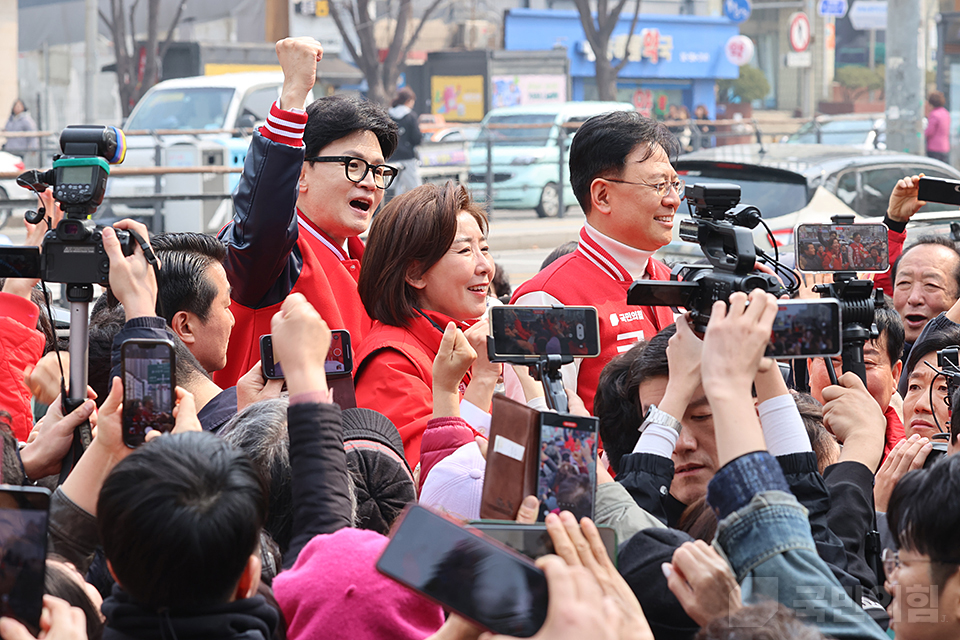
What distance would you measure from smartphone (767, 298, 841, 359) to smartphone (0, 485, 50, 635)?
1.33m

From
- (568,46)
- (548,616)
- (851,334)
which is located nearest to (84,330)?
(548,616)

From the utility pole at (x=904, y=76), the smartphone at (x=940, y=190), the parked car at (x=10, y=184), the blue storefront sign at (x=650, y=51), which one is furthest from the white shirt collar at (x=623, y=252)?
the blue storefront sign at (x=650, y=51)

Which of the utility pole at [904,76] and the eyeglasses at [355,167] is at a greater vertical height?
the utility pole at [904,76]

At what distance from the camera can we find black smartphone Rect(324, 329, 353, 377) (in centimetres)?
274

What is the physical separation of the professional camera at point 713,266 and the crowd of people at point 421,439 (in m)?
0.08

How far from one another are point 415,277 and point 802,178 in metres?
6.16

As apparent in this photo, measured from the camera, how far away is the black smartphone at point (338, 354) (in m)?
2.74

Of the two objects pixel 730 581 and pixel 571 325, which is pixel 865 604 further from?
pixel 571 325

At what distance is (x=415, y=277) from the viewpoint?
358 cm

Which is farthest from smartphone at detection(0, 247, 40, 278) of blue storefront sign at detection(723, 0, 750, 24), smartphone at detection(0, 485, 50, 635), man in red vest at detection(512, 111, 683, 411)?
blue storefront sign at detection(723, 0, 750, 24)

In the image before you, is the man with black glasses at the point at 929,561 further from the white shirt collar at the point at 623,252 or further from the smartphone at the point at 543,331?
the white shirt collar at the point at 623,252

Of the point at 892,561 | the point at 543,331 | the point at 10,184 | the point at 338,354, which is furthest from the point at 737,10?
the point at 892,561

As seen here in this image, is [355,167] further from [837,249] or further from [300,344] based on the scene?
[300,344]

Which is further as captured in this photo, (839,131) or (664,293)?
(839,131)
